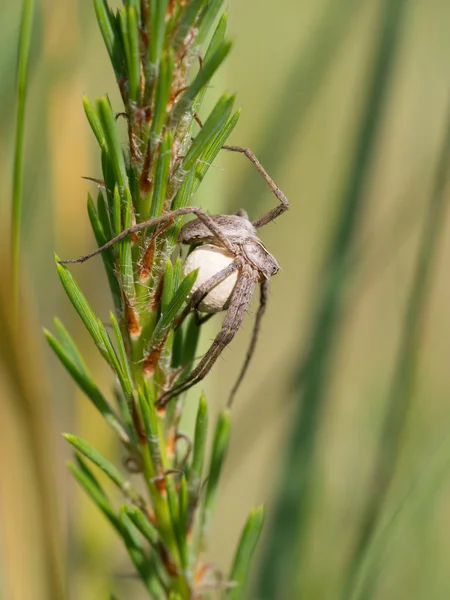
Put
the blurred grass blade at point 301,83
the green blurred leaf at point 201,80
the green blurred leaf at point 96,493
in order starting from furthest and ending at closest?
the blurred grass blade at point 301,83
the green blurred leaf at point 96,493
the green blurred leaf at point 201,80

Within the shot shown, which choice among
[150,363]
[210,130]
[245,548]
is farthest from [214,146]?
[245,548]

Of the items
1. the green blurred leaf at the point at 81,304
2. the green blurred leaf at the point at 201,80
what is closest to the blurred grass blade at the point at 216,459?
the green blurred leaf at the point at 81,304

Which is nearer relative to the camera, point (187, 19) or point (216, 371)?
point (187, 19)

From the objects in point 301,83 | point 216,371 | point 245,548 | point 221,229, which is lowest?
point 245,548

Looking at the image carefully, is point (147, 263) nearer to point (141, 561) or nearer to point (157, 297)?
point (157, 297)

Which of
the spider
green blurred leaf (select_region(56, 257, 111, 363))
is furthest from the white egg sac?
green blurred leaf (select_region(56, 257, 111, 363))

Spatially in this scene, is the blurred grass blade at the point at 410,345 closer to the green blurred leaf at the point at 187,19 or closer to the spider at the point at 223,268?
the spider at the point at 223,268
